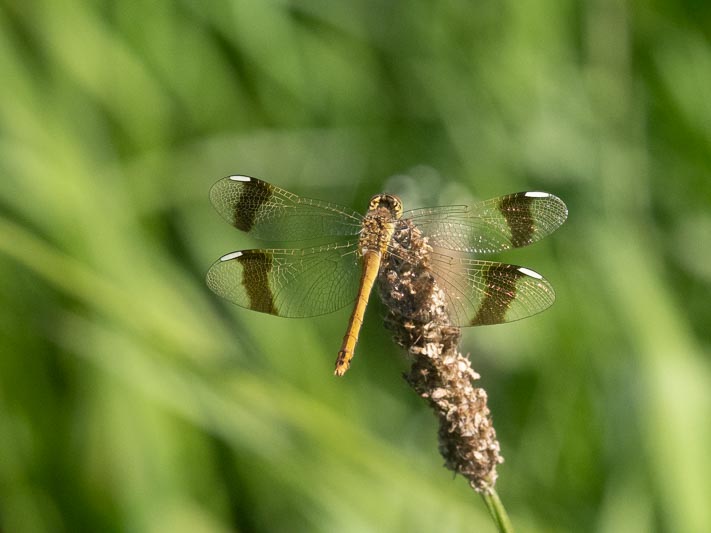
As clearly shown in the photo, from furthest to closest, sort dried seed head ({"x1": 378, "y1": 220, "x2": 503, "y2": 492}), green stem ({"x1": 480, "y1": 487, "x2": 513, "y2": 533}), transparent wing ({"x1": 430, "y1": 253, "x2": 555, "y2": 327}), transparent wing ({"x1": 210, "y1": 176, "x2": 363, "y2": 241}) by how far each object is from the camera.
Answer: transparent wing ({"x1": 210, "y1": 176, "x2": 363, "y2": 241})
transparent wing ({"x1": 430, "y1": 253, "x2": 555, "y2": 327})
dried seed head ({"x1": 378, "y1": 220, "x2": 503, "y2": 492})
green stem ({"x1": 480, "y1": 487, "x2": 513, "y2": 533})

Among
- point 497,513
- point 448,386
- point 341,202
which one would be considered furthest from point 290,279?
point 341,202

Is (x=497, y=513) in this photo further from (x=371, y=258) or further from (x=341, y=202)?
(x=341, y=202)

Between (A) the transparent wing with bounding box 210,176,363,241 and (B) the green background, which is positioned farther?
(B) the green background

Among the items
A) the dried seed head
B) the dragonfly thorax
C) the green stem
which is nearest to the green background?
the dragonfly thorax

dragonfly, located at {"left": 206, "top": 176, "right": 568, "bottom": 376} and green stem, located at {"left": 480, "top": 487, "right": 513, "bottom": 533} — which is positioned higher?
dragonfly, located at {"left": 206, "top": 176, "right": 568, "bottom": 376}

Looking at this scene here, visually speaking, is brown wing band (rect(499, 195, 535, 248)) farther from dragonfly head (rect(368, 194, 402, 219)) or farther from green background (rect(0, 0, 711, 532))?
green background (rect(0, 0, 711, 532))

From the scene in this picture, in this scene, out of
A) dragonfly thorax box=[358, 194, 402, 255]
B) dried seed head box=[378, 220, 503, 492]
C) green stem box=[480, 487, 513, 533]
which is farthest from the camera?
dragonfly thorax box=[358, 194, 402, 255]

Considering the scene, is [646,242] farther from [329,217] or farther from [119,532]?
[119,532]

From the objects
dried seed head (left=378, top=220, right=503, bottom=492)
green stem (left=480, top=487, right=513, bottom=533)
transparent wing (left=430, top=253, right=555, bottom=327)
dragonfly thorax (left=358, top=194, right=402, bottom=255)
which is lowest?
green stem (left=480, top=487, right=513, bottom=533)
